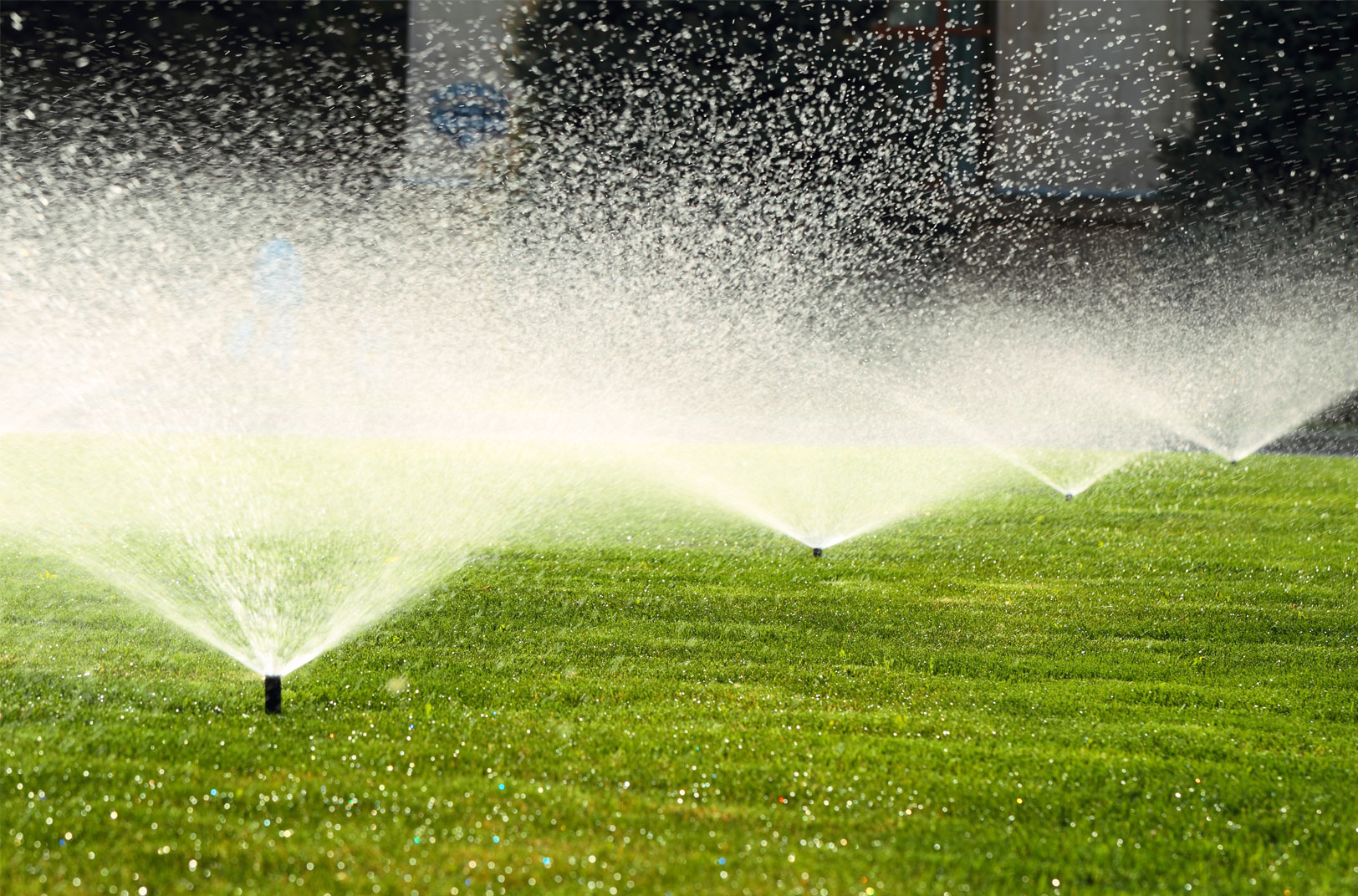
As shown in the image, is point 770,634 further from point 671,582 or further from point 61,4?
point 61,4

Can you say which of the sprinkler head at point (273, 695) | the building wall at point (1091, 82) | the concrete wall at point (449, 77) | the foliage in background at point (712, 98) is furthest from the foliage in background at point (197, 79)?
the sprinkler head at point (273, 695)

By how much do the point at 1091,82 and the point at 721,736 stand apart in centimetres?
1873

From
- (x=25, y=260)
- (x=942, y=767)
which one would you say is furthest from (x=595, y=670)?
(x=25, y=260)

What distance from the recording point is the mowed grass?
3.05 m

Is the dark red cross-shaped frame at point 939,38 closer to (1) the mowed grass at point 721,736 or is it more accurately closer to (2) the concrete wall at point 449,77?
(2) the concrete wall at point 449,77

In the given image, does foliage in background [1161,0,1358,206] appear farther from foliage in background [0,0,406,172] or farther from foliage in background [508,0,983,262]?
foliage in background [0,0,406,172]

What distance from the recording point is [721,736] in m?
4.06

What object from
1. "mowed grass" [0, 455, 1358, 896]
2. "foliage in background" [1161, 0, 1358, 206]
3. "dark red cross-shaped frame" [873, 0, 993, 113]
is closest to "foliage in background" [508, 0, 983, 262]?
"dark red cross-shaped frame" [873, 0, 993, 113]

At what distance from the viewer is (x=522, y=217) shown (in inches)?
687

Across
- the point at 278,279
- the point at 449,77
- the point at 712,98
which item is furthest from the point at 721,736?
the point at 449,77

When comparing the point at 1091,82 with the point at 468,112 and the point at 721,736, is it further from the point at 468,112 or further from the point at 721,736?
the point at 721,736

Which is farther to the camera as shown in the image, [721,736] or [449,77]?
[449,77]

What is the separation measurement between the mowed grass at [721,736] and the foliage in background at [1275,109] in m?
11.3

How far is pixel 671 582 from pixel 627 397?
8215 mm
